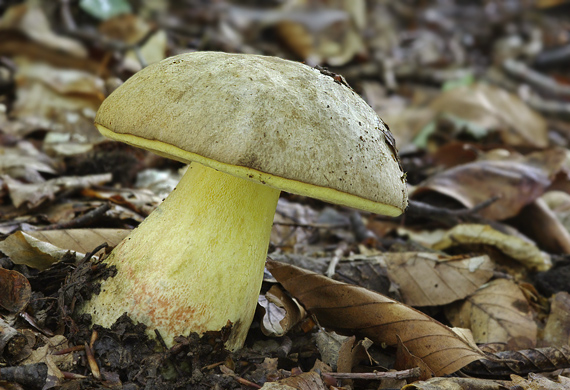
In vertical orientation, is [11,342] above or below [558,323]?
above

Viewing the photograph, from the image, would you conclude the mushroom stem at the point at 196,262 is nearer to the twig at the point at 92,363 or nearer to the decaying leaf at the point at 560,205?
the twig at the point at 92,363

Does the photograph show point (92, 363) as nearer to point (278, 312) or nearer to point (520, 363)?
point (278, 312)

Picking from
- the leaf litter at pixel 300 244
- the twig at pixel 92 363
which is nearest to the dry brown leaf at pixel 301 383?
the leaf litter at pixel 300 244

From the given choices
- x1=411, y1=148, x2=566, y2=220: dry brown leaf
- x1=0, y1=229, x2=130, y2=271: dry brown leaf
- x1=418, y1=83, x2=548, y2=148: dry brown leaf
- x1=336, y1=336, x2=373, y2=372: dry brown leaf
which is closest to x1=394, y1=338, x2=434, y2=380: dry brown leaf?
x1=336, y1=336, x2=373, y2=372: dry brown leaf

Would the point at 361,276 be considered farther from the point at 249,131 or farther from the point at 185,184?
the point at 249,131

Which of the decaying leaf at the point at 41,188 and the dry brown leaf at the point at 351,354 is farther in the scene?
the decaying leaf at the point at 41,188

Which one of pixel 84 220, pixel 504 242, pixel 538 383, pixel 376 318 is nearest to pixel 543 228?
pixel 504 242
